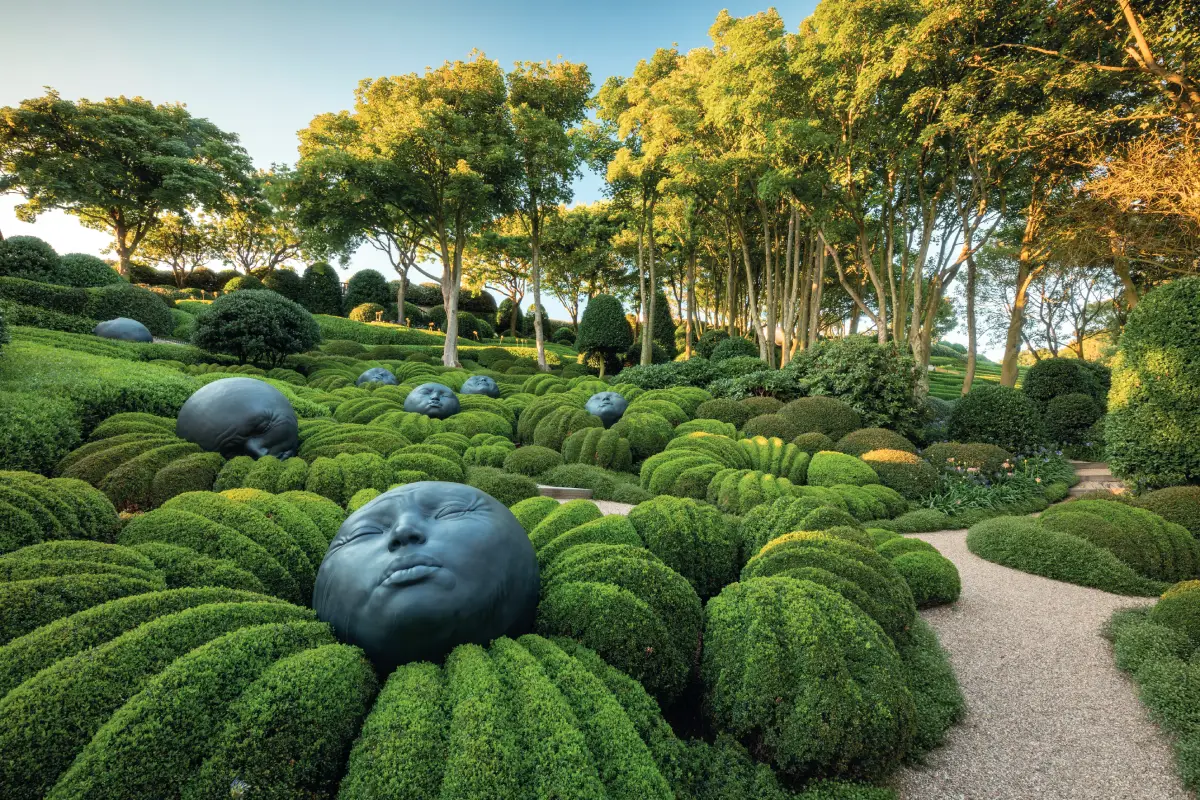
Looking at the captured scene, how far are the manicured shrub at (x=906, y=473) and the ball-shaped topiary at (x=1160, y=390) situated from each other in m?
2.60

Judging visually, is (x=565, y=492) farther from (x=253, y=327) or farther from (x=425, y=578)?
(x=253, y=327)

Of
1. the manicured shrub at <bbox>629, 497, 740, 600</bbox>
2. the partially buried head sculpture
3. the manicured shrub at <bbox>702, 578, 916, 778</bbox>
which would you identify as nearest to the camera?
the manicured shrub at <bbox>702, 578, 916, 778</bbox>

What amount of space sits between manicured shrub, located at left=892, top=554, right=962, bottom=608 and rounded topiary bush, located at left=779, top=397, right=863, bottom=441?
488cm

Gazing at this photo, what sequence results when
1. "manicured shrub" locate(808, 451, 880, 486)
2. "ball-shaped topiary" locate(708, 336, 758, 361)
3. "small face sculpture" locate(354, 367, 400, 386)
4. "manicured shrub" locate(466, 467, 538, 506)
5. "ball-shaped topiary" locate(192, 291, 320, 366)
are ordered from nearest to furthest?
"manicured shrub" locate(466, 467, 538, 506) → "manicured shrub" locate(808, 451, 880, 486) → "small face sculpture" locate(354, 367, 400, 386) → "ball-shaped topiary" locate(192, 291, 320, 366) → "ball-shaped topiary" locate(708, 336, 758, 361)

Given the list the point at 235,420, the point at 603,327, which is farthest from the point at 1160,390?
the point at 603,327

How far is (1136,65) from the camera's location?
9789mm

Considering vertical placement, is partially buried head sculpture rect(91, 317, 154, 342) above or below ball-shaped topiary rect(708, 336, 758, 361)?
below

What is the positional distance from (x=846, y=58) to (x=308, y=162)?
1604 cm

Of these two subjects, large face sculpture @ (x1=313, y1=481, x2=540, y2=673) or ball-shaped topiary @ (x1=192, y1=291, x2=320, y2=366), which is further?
ball-shaped topiary @ (x1=192, y1=291, x2=320, y2=366)

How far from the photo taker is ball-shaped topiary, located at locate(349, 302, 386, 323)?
94.6 ft

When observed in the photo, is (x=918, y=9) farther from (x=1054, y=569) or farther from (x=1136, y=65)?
(x=1054, y=569)

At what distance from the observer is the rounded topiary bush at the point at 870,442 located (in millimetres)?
9008

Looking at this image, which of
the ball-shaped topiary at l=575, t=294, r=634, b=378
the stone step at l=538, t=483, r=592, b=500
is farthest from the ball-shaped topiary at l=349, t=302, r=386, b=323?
the stone step at l=538, t=483, r=592, b=500

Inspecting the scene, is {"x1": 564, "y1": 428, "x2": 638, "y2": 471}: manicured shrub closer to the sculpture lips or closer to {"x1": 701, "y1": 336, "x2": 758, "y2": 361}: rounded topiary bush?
the sculpture lips
